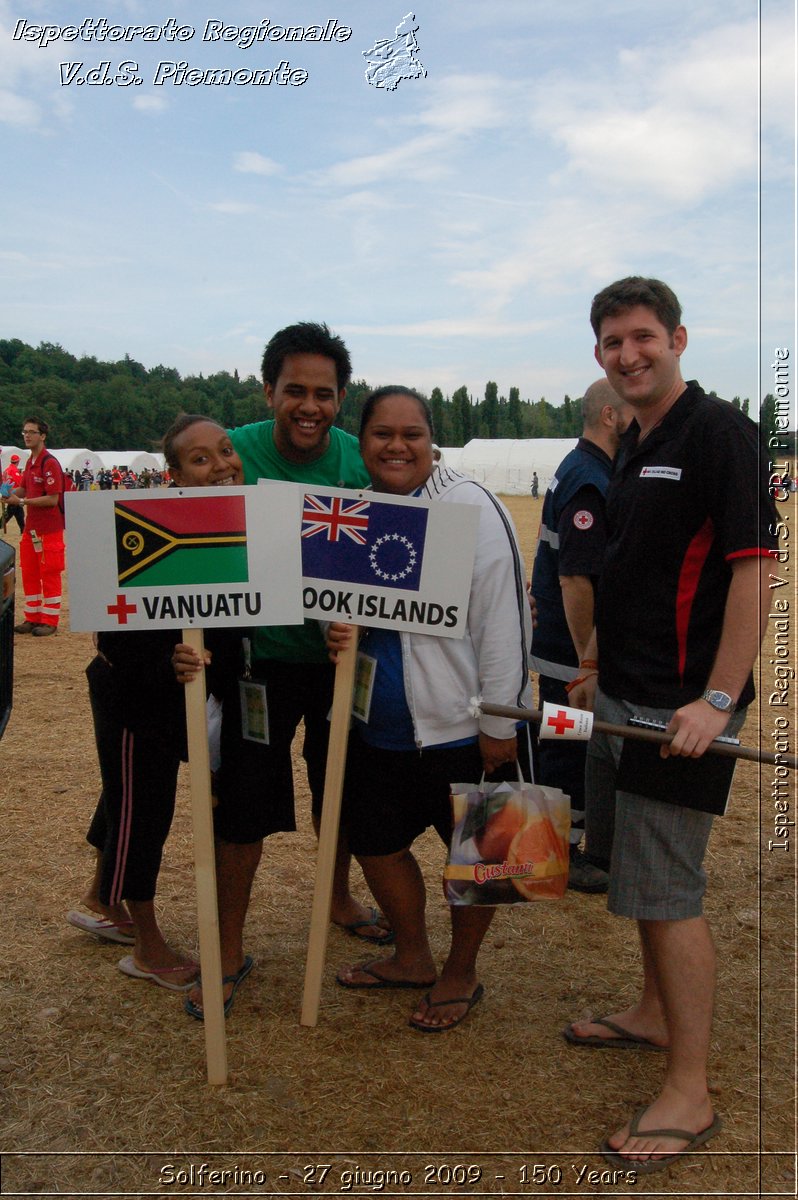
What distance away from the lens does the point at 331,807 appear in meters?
3.23

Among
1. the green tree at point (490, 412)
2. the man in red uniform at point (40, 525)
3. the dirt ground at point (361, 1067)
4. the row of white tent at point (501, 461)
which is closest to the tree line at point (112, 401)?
the green tree at point (490, 412)

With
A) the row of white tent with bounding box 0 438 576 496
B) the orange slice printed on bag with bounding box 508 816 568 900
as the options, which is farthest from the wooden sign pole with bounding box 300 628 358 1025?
the row of white tent with bounding box 0 438 576 496

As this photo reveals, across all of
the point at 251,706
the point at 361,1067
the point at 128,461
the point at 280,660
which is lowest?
the point at 361,1067

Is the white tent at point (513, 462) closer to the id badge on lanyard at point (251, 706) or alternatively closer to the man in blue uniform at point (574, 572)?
the man in blue uniform at point (574, 572)

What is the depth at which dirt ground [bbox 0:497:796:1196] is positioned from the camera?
266cm

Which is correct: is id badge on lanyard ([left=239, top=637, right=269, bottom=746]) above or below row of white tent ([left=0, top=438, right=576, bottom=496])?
below

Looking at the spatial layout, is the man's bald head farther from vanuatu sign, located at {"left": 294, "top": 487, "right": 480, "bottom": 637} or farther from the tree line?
the tree line

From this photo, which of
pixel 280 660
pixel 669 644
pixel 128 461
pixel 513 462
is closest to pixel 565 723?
pixel 669 644

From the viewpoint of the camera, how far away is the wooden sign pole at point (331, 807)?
3.18 m

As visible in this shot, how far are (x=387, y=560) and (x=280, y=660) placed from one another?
0.63 meters

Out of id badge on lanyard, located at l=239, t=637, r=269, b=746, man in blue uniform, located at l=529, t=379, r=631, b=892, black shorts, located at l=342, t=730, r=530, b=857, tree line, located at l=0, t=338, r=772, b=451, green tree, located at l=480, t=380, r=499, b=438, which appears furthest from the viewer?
green tree, located at l=480, t=380, r=499, b=438

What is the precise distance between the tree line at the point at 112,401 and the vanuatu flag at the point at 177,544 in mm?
72739

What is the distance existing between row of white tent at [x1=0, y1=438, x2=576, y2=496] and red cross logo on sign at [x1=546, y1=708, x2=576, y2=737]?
195 ft

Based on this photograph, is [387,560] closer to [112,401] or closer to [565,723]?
[565,723]
